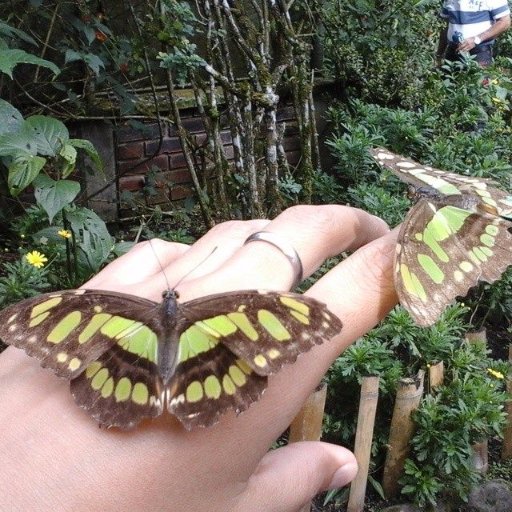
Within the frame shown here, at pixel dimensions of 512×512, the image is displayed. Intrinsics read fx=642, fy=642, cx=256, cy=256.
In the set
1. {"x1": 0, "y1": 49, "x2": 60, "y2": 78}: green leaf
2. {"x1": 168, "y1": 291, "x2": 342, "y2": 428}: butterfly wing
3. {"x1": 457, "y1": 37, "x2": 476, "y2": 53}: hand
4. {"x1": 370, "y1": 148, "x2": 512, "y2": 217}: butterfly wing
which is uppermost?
{"x1": 0, "y1": 49, "x2": 60, "y2": 78}: green leaf

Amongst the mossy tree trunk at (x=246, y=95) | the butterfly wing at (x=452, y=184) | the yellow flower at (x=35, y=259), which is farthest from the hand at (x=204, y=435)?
the mossy tree trunk at (x=246, y=95)

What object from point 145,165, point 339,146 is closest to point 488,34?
point 339,146

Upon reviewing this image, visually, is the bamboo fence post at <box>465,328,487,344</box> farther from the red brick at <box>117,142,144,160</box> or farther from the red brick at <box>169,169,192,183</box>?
the red brick at <box>117,142,144,160</box>

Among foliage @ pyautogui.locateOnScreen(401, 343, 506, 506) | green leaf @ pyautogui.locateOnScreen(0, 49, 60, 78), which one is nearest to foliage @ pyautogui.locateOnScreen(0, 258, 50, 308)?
green leaf @ pyautogui.locateOnScreen(0, 49, 60, 78)

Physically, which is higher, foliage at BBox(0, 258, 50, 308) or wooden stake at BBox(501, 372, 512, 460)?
foliage at BBox(0, 258, 50, 308)

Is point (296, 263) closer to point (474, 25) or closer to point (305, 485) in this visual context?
point (305, 485)

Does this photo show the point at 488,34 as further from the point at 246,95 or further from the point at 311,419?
the point at 311,419
